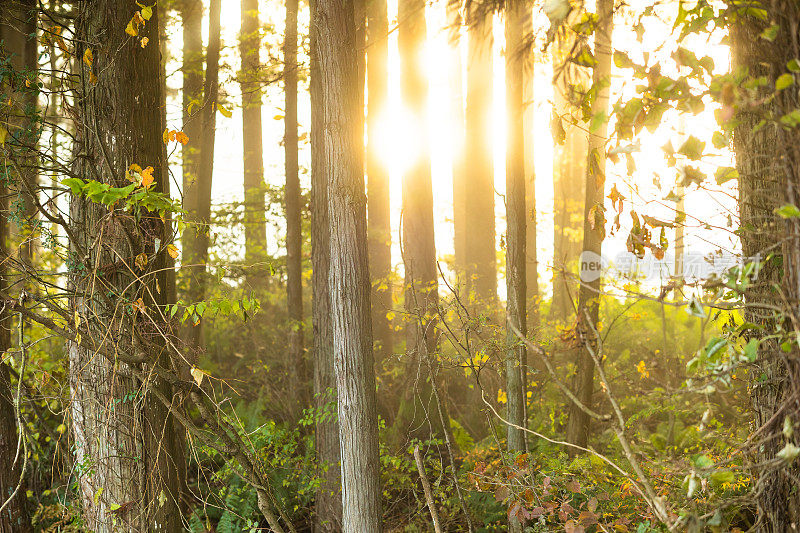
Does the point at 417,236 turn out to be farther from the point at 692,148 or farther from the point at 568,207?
the point at 568,207

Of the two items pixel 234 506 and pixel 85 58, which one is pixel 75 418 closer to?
pixel 85 58

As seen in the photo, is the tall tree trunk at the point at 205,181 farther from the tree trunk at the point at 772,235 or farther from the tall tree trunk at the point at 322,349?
the tree trunk at the point at 772,235

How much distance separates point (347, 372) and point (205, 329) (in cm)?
874

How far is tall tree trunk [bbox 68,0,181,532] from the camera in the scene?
175 inches

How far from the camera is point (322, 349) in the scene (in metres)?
7.45

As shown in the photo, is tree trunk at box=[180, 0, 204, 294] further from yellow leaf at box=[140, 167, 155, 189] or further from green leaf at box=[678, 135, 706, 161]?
green leaf at box=[678, 135, 706, 161]

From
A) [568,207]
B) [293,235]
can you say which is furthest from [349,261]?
[568,207]

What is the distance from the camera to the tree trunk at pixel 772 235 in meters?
2.51

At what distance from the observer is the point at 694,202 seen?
3959 millimetres

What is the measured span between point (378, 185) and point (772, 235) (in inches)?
372

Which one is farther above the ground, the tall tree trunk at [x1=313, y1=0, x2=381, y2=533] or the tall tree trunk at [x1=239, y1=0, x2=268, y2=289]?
the tall tree trunk at [x1=239, y1=0, x2=268, y2=289]

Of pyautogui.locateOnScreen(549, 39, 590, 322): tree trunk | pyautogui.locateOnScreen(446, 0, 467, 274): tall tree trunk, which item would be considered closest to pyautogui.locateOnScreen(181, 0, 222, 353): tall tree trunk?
pyautogui.locateOnScreen(446, 0, 467, 274): tall tree trunk

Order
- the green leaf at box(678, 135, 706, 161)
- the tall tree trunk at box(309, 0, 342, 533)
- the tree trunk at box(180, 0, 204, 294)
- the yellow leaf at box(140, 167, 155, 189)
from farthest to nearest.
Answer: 1. the tree trunk at box(180, 0, 204, 294)
2. the tall tree trunk at box(309, 0, 342, 533)
3. the yellow leaf at box(140, 167, 155, 189)
4. the green leaf at box(678, 135, 706, 161)

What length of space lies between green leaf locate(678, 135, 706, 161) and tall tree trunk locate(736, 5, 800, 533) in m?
0.21
